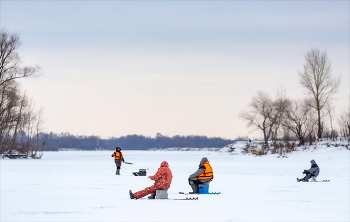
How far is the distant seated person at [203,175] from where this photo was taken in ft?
50.2

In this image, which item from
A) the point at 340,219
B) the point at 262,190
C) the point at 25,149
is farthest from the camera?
the point at 25,149

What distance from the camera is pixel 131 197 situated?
46.3ft

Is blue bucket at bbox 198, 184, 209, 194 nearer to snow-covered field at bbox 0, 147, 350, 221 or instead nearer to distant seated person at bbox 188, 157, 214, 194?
distant seated person at bbox 188, 157, 214, 194

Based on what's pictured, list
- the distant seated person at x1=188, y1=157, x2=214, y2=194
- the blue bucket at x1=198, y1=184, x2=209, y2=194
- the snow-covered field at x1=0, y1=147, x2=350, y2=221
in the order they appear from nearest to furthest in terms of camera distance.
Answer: the snow-covered field at x1=0, y1=147, x2=350, y2=221, the distant seated person at x1=188, y1=157, x2=214, y2=194, the blue bucket at x1=198, y1=184, x2=209, y2=194

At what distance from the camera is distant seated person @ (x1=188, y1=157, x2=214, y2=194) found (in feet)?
50.2

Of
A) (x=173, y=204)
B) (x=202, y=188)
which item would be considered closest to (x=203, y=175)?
(x=202, y=188)

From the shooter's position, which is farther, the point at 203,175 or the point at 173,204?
the point at 203,175

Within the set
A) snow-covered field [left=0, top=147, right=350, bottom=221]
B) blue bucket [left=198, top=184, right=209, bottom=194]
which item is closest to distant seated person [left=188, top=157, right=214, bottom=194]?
blue bucket [left=198, top=184, right=209, bottom=194]

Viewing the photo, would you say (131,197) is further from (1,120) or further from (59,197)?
(1,120)

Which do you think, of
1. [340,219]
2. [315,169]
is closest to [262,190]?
[315,169]

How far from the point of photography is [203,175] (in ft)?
51.0

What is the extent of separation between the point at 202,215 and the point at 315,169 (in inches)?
446

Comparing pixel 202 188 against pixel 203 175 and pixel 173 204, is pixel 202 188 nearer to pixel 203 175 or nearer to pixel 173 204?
pixel 203 175

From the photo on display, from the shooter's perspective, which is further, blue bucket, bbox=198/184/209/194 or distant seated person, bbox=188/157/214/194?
blue bucket, bbox=198/184/209/194
